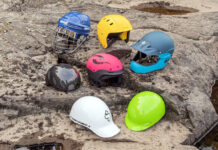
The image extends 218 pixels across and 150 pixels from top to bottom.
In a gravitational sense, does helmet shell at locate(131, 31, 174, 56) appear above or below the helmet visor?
above

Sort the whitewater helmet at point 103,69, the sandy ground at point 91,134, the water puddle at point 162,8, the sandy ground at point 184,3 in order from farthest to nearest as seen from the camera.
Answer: the sandy ground at point 184,3 → the water puddle at point 162,8 → the whitewater helmet at point 103,69 → the sandy ground at point 91,134

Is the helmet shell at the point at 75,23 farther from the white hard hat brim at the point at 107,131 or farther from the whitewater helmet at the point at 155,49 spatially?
the white hard hat brim at the point at 107,131

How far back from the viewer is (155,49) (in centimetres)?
507

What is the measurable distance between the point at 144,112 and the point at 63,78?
1.57 metres

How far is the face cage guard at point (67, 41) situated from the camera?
5691 millimetres

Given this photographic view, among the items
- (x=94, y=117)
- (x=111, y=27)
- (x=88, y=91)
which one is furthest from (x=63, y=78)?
(x=111, y=27)

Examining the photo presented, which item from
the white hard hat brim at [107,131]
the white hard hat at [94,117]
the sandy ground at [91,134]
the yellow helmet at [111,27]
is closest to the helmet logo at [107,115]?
the white hard hat at [94,117]

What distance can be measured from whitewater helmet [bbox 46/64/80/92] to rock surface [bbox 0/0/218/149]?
13cm

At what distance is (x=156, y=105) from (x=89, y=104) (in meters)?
1.17

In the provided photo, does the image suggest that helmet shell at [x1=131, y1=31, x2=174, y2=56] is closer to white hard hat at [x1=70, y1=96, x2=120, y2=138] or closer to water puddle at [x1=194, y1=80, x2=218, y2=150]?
white hard hat at [x1=70, y1=96, x2=120, y2=138]

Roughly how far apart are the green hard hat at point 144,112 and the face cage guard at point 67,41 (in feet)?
6.95

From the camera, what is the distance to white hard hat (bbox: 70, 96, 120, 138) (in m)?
4.14

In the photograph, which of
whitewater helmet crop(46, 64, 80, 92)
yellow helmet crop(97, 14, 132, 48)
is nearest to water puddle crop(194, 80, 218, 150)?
whitewater helmet crop(46, 64, 80, 92)

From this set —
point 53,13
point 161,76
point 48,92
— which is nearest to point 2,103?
point 48,92
